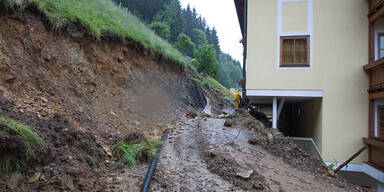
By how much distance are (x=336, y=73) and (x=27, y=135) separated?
8.45 metres

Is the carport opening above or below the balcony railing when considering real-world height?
below

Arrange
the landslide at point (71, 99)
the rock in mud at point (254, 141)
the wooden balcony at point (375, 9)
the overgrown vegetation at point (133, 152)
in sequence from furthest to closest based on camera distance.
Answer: the wooden balcony at point (375, 9)
the rock in mud at point (254, 141)
the overgrown vegetation at point (133, 152)
the landslide at point (71, 99)

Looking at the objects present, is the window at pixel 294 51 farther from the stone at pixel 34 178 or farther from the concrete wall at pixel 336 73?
the stone at pixel 34 178

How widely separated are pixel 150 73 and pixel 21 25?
14.8 ft

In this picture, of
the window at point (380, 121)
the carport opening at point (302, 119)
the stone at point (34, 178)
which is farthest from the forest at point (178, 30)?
the stone at point (34, 178)

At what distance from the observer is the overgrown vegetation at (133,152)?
3789mm

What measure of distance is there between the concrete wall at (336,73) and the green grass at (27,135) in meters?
6.88

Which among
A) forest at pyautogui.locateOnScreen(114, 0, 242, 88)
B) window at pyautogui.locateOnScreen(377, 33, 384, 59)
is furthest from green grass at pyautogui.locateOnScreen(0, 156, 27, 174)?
forest at pyautogui.locateOnScreen(114, 0, 242, 88)

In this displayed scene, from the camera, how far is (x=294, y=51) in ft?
25.3

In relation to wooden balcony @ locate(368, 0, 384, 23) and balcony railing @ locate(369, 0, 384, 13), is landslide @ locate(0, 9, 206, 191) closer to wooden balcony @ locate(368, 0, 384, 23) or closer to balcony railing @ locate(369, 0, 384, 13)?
wooden balcony @ locate(368, 0, 384, 23)

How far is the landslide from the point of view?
9.04 feet

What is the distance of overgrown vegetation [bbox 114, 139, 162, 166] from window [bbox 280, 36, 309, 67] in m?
5.73

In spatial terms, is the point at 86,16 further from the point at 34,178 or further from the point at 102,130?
the point at 34,178

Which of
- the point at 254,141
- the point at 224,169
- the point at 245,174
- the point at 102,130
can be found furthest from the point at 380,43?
the point at 102,130
